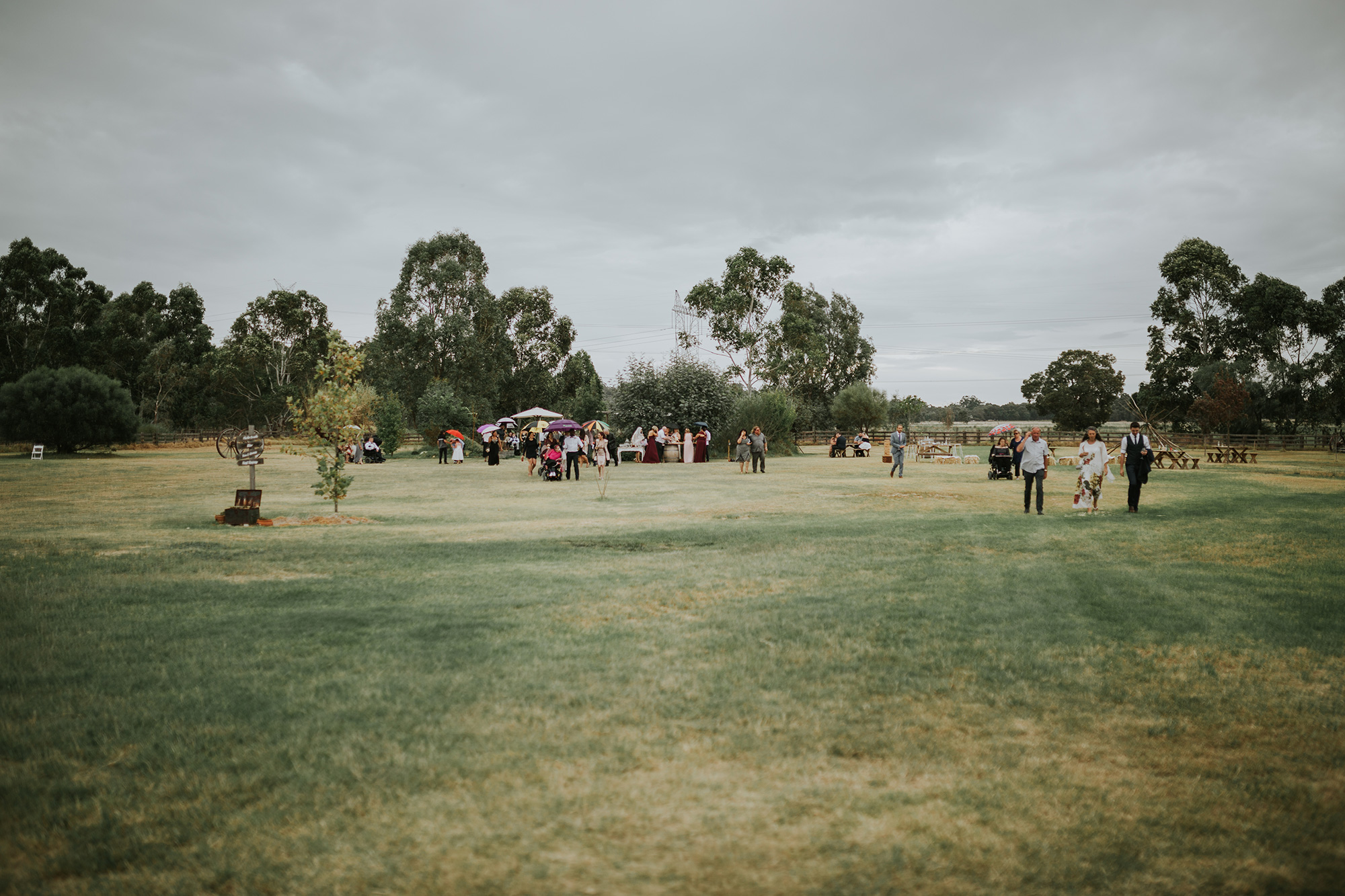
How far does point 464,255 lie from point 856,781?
53.7m

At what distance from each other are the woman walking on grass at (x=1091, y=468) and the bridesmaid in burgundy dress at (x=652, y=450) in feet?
77.2

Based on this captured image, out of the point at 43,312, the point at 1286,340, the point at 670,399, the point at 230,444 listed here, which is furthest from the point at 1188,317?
the point at 43,312

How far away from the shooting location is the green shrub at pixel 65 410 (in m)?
39.2

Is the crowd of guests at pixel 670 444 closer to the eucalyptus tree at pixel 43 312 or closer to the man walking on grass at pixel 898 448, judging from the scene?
the man walking on grass at pixel 898 448

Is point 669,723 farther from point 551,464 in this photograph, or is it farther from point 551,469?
point 551,469

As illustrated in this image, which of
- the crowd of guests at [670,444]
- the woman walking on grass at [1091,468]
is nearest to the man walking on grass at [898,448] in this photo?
the woman walking on grass at [1091,468]

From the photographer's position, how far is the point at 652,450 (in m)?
37.5

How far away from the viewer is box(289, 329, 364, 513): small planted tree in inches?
558

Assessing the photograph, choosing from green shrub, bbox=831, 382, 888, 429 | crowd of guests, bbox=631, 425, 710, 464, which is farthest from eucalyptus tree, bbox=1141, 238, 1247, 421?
crowd of guests, bbox=631, 425, 710, 464

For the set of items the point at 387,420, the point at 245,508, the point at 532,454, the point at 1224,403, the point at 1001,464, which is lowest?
the point at 245,508

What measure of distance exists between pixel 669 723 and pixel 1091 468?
44.4 ft

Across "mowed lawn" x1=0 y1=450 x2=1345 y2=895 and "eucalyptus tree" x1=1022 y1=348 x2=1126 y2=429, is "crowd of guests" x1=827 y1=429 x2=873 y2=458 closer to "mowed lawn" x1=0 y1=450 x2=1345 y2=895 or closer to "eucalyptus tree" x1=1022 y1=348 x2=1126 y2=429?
"mowed lawn" x1=0 y1=450 x2=1345 y2=895

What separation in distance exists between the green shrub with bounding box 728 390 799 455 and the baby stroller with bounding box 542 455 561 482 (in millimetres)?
18588

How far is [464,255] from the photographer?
53.3 meters
